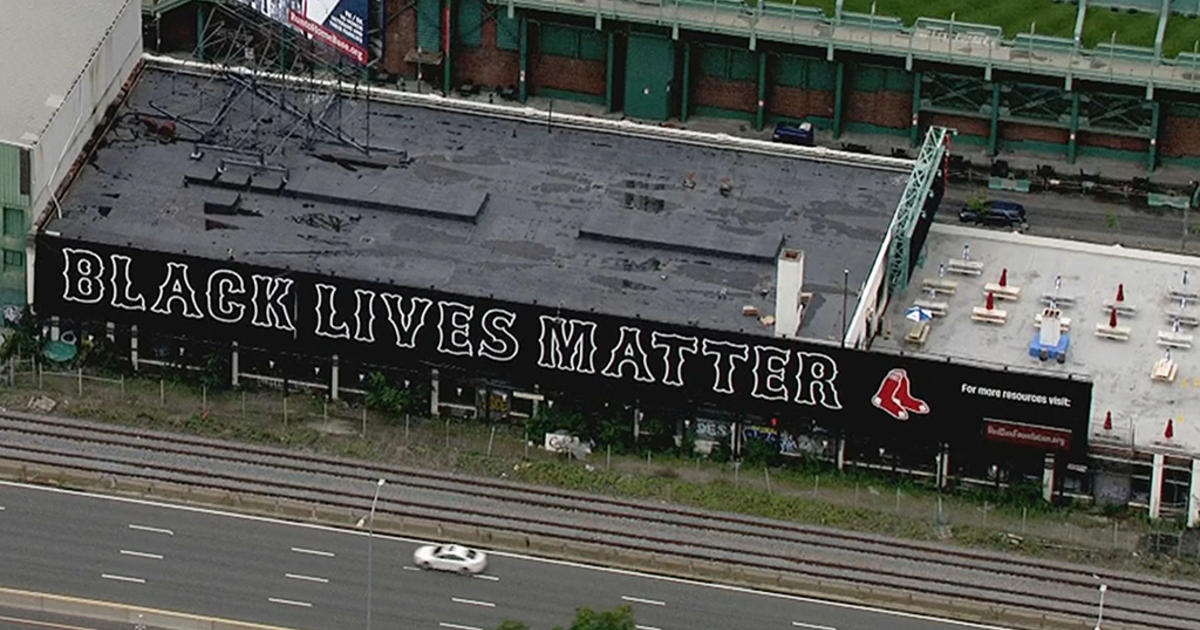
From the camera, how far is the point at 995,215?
195750 millimetres

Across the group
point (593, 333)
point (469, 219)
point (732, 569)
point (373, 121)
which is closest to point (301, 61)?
point (373, 121)

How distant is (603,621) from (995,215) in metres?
56.8

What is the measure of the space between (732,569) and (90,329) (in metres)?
38.6

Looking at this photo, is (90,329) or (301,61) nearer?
(90,329)

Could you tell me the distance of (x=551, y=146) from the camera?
619 ft

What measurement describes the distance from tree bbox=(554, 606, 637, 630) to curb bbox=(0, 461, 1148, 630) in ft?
42.8

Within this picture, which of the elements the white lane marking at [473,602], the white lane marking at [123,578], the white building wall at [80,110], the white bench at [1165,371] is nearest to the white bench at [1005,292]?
the white bench at [1165,371]

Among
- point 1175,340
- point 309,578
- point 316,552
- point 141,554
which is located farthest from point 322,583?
point 1175,340

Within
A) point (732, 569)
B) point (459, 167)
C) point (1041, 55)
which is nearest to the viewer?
point (732, 569)

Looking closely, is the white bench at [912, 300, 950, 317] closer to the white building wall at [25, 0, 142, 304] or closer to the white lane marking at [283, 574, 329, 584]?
the white lane marking at [283, 574, 329, 584]

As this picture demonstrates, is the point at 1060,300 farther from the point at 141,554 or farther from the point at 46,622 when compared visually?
the point at 46,622

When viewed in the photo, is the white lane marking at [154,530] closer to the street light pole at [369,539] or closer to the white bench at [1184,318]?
the street light pole at [369,539]

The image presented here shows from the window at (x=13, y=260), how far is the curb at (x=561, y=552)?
47.4 feet

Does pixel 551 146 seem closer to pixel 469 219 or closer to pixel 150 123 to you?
pixel 469 219
